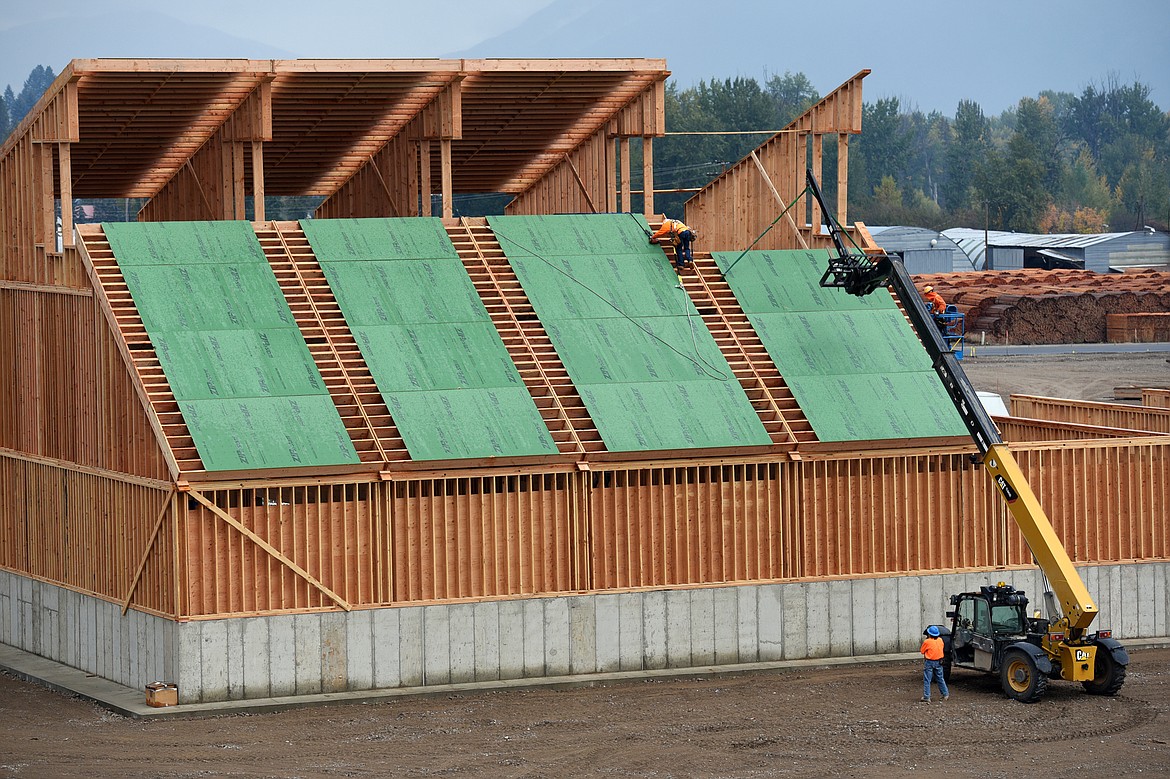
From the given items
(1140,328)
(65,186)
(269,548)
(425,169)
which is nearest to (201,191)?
(425,169)

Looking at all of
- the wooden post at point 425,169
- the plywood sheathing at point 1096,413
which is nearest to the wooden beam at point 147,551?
the wooden post at point 425,169

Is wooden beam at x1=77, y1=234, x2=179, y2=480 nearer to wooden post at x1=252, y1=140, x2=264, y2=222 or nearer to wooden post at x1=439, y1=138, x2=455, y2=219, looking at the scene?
wooden post at x1=252, y1=140, x2=264, y2=222

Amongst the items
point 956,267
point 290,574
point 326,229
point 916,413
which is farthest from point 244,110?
point 956,267

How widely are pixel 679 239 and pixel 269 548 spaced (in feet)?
37.5

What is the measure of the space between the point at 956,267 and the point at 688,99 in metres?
37.4

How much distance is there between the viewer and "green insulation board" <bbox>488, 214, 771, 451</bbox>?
3266 cm

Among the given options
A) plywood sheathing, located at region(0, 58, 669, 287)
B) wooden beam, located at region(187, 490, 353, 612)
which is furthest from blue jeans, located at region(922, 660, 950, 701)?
plywood sheathing, located at region(0, 58, 669, 287)

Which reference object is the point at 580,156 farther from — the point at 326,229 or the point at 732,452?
the point at 732,452

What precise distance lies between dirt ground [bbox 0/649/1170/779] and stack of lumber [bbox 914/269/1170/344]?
56.9 metres

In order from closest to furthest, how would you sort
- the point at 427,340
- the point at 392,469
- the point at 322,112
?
the point at 392,469 < the point at 427,340 < the point at 322,112

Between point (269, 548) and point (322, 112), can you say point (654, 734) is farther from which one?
point (322, 112)

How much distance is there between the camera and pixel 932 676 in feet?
94.9

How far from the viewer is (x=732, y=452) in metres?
32.4

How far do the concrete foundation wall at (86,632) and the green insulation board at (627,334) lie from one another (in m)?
8.22
